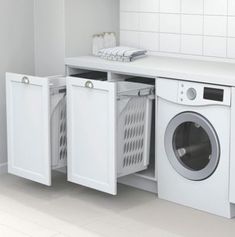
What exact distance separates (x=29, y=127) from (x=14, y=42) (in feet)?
2.47

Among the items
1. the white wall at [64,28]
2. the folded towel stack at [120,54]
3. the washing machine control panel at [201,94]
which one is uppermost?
the white wall at [64,28]

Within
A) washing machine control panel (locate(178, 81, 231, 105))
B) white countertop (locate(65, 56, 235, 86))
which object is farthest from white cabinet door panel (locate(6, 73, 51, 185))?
washing machine control panel (locate(178, 81, 231, 105))

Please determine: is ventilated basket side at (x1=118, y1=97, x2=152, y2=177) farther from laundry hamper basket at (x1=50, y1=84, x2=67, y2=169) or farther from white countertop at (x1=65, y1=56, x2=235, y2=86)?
laundry hamper basket at (x1=50, y1=84, x2=67, y2=169)

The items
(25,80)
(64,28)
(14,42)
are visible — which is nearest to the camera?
(25,80)

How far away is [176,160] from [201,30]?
987mm

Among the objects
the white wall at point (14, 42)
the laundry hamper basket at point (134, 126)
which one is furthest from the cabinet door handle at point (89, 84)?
the white wall at point (14, 42)

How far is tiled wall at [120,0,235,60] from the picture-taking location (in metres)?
4.46

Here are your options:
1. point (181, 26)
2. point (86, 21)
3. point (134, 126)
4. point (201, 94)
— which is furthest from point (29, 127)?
point (181, 26)

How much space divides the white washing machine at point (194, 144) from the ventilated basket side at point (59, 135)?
2.13ft

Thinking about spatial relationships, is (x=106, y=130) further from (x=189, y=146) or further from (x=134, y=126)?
(x=189, y=146)

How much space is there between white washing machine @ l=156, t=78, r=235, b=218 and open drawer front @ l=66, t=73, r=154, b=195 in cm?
A: 12

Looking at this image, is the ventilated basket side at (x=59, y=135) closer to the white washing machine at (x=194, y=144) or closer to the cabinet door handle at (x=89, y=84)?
the cabinet door handle at (x=89, y=84)

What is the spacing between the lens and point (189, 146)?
13.9 ft

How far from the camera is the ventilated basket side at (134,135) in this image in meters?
4.15
